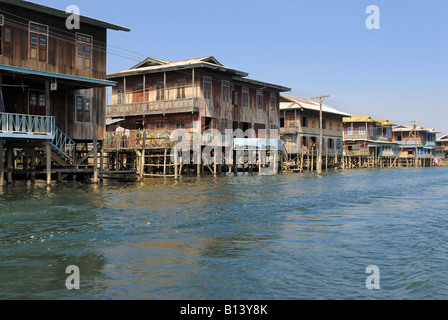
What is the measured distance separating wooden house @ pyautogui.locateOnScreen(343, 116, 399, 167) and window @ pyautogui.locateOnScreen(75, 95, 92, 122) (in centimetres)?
4941

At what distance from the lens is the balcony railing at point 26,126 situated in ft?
72.7

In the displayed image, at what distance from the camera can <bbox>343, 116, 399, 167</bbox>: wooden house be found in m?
73.8

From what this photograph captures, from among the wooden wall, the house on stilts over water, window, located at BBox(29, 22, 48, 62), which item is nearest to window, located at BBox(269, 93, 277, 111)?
the wooden wall

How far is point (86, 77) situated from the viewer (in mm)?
27328

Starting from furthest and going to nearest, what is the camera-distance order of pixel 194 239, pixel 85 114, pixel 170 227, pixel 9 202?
pixel 85 114 → pixel 9 202 → pixel 170 227 → pixel 194 239

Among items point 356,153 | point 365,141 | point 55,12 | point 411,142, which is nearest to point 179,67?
point 55,12

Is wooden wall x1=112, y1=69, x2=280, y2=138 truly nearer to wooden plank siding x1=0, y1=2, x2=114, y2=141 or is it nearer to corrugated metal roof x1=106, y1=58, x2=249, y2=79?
corrugated metal roof x1=106, y1=58, x2=249, y2=79

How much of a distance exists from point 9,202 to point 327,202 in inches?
514

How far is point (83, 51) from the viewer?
2736cm

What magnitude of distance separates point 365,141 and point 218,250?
228 ft

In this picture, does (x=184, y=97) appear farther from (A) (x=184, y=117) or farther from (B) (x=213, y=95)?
(B) (x=213, y=95)
